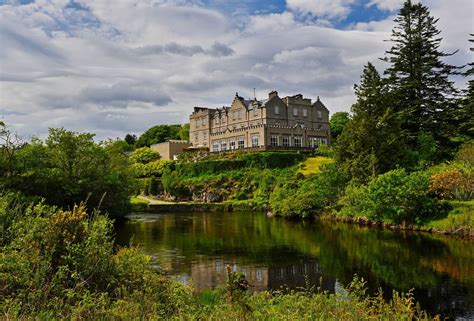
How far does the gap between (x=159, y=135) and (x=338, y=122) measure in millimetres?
48300

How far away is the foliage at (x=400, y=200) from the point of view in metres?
31.9

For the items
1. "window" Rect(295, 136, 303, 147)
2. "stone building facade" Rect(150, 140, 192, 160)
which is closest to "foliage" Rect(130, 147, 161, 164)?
"stone building facade" Rect(150, 140, 192, 160)

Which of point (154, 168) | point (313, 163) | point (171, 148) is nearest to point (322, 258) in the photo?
point (313, 163)

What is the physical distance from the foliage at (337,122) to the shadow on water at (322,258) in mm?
Result: 59571

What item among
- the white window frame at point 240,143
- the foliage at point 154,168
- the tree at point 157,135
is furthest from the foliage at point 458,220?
the tree at point 157,135

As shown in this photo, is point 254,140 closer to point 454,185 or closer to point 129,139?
point 454,185

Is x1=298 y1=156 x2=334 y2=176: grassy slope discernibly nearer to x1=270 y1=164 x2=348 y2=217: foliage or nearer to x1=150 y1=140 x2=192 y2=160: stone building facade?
x1=270 y1=164 x2=348 y2=217: foliage

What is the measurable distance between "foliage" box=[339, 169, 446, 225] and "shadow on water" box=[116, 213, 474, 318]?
2.26 metres

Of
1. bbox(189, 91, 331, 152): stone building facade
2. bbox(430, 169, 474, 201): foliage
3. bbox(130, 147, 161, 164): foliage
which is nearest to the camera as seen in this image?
bbox(430, 169, 474, 201): foliage

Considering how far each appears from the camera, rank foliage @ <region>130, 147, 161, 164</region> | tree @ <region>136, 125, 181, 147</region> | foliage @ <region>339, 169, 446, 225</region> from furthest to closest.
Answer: tree @ <region>136, 125, 181, 147</region> < foliage @ <region>130, 147, 161, 164</region> < foliage @ <region>339, 169, 446, 225</region>

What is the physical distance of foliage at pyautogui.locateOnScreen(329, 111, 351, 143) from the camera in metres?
93.1

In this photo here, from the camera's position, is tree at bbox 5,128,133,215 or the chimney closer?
tree at bbox 5,128,133,215

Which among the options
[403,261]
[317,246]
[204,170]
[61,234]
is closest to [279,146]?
[204,170]

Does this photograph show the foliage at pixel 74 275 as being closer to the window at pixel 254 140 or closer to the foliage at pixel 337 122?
the window at pixel 254 140
